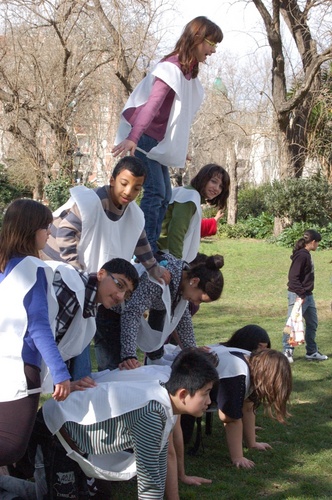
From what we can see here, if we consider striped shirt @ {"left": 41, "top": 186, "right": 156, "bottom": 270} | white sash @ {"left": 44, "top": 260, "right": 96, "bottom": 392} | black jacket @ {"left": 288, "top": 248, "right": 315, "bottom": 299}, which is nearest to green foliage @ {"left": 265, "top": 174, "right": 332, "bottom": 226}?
black jacket @ {"left": 288, "top": 248, "right": 315, "bottom": 299}

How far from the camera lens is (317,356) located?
9.26 metres

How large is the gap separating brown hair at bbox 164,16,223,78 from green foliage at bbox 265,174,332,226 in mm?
19747

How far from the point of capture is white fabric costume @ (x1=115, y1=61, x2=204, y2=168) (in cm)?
498

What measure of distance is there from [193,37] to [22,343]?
2.54 meters

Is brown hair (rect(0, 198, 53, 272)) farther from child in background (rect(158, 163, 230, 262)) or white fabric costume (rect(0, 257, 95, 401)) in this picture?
child in background (rect(158, 163, 230, 262))

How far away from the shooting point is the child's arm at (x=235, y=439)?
4.81 metres

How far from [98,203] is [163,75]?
46.0 inches

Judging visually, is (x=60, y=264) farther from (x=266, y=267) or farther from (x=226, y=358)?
(x=266, y=267)

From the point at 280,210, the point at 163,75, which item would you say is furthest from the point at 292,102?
the point at 163,75

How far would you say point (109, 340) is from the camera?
16.0ft

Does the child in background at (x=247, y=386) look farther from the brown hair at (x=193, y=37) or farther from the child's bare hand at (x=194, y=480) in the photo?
the brown hair at (x=193, y=37)

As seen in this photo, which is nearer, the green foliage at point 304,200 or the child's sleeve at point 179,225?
the child's sleeve at point 179,225

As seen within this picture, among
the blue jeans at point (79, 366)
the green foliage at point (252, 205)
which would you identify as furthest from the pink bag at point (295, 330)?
the green foliage at point (252, 205)

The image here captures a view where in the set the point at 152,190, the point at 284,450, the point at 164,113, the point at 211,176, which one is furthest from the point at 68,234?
the point at 284,450
